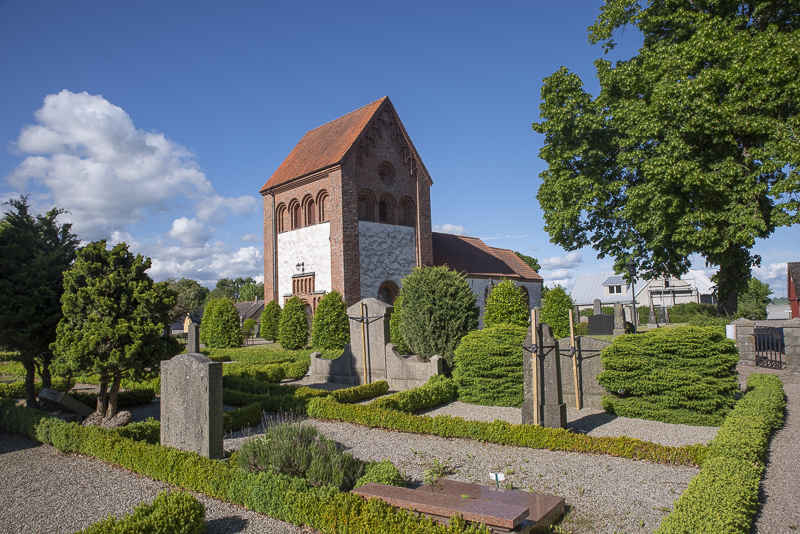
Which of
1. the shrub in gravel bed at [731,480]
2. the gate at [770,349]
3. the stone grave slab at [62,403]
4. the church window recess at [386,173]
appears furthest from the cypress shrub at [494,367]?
the church window recess at [386,173]

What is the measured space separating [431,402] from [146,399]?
6.27m

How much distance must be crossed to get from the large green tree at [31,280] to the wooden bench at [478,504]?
23.2 feet

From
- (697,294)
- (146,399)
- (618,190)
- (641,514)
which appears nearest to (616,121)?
(618,190)

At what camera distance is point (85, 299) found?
7848 mm

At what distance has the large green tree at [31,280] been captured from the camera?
8148 mm

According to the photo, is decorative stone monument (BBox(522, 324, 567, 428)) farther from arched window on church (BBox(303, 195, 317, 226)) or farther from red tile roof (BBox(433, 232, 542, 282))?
red tile roof (BBox(433, 232, 542, 282))

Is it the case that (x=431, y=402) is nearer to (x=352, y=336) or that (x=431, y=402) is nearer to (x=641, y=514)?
(x=352, y=336)

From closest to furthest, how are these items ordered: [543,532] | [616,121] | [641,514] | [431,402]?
[543,532] → [641,514] → [431,402] → [616,121]

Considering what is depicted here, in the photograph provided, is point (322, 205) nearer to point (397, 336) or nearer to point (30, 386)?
point (397, 336)

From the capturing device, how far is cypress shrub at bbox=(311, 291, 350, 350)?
18.1 meters

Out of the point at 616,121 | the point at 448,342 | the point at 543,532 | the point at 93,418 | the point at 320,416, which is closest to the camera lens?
the point at 543,532

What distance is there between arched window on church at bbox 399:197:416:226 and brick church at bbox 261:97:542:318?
56mm

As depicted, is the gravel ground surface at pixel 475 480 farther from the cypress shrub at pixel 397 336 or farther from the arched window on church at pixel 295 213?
the arched window on church at pixel 295 213

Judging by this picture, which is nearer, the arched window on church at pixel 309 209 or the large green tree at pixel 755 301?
the arched window on church at pixel 309 209
